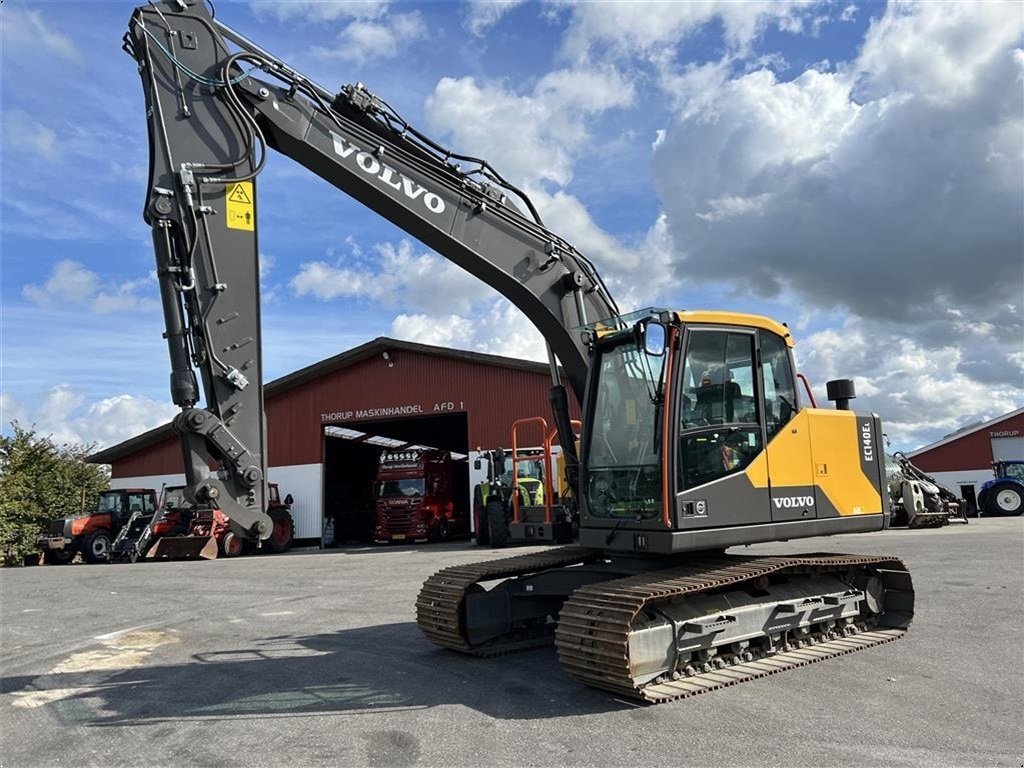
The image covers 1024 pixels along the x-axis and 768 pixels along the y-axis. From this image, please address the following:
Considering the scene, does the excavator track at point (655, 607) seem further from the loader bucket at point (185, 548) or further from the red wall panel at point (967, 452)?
the red wall panel at point (967, 452)

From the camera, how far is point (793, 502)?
729cm

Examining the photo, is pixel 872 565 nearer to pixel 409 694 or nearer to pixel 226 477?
pixel 409 694

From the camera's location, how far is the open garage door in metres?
31.1

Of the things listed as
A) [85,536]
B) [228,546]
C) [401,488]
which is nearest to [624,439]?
[228,546]

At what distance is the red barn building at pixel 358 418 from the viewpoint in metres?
27.2

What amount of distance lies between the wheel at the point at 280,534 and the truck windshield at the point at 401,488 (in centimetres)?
327

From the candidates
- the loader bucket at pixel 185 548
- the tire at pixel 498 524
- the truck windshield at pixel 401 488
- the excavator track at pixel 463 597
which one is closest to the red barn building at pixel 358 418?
the truck windshield at pixel 401 488

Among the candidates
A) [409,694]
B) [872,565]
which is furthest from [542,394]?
[409,694]

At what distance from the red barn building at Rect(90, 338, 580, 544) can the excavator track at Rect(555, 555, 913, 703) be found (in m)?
18.7

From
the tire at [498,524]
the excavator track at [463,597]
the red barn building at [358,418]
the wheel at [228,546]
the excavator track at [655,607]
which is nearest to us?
the excavator track at [655,607]

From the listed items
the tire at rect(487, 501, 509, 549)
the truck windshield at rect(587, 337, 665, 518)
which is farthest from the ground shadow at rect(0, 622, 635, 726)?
the tire at rect(487, 501, 509, 549)

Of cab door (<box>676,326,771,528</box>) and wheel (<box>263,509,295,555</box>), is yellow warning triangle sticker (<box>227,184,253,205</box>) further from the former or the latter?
wheel (<box>263,509,295,555</box>)

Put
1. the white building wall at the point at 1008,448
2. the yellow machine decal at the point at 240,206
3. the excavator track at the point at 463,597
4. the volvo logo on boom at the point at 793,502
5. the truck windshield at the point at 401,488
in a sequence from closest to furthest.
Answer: the yellow machine decal at the point at 240,206 < the volvo logo on boom at the point at 793,502 < the excavator track at the point at 463,597 < the truck windshield at the point at 401,488 < the white building wall at the point at 1008,448

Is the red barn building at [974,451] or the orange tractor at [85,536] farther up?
the red barn building at [974,451]
